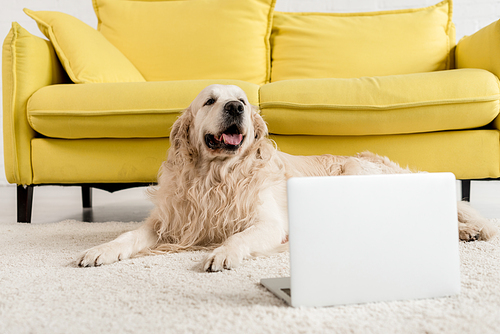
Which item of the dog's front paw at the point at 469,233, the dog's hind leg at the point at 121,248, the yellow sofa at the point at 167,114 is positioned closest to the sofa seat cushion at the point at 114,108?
the yellow sofa at the point at 167,114

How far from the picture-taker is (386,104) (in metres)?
1.94

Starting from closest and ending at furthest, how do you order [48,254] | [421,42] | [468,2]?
1. [48,254]
2. [421,42]
3. [468,2]

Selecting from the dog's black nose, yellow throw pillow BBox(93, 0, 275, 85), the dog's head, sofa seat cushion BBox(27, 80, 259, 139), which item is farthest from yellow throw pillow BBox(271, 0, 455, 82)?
the dog's black nose

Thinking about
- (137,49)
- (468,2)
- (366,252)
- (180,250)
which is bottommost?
(180,250)

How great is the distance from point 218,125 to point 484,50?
5.23ft

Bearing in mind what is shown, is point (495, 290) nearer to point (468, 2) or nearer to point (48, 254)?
point (48, 254)

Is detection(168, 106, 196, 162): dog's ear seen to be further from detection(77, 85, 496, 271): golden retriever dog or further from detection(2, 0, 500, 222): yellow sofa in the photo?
detection(2, 0, 500, 222): yellow sofa

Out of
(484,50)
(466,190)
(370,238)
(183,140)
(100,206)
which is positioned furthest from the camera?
(100,206)

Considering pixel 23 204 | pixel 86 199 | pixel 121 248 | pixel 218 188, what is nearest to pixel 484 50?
pixel 218 188

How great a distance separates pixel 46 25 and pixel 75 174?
918mm

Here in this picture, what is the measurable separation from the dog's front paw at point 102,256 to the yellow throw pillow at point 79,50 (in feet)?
4.22

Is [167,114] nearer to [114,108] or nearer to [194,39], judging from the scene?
[114,108]

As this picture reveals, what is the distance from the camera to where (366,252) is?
0.79 meters

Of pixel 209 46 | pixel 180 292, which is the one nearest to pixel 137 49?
pixel 209 46
